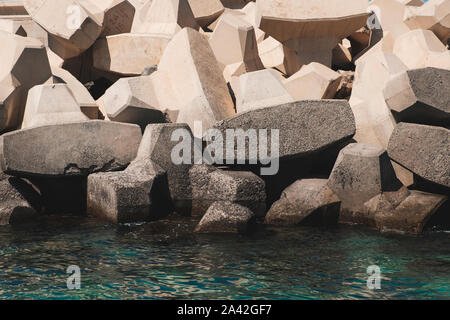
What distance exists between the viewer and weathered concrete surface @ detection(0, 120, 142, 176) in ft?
21.7

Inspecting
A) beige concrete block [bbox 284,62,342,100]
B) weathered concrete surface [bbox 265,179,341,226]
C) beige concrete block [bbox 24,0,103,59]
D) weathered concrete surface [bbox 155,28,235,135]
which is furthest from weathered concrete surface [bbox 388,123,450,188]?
beige concrete block [bbox 24,0,103,59]

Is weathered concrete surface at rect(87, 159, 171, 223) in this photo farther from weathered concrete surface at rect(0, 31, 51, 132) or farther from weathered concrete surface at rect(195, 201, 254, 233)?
weathered concrete surface at rect(0, 31, 51, 132)

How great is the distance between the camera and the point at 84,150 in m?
6.81

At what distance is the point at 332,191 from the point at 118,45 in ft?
13.8

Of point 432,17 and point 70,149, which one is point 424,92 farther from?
point 432,17

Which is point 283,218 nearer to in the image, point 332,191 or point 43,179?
point 332,191

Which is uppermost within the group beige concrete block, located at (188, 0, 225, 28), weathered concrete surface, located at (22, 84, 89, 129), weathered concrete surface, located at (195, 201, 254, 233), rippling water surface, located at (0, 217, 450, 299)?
beige concrete block, located at (188, 0, 225, 28)

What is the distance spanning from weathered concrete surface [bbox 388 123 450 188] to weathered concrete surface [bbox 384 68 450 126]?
21cm

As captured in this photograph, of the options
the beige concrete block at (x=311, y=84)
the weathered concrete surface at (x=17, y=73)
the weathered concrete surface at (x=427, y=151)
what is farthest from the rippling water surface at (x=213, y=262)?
the beige concrete block at (x=311, y=84)

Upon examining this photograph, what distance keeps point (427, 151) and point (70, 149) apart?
344cm

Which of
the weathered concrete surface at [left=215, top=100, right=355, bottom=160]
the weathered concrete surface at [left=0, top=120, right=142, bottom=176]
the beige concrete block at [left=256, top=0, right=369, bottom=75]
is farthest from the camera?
the beige concrete block at [left=256, top=0, right=369, bottom=75]

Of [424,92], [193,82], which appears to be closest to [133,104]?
[193,82]

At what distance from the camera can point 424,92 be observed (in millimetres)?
6176
